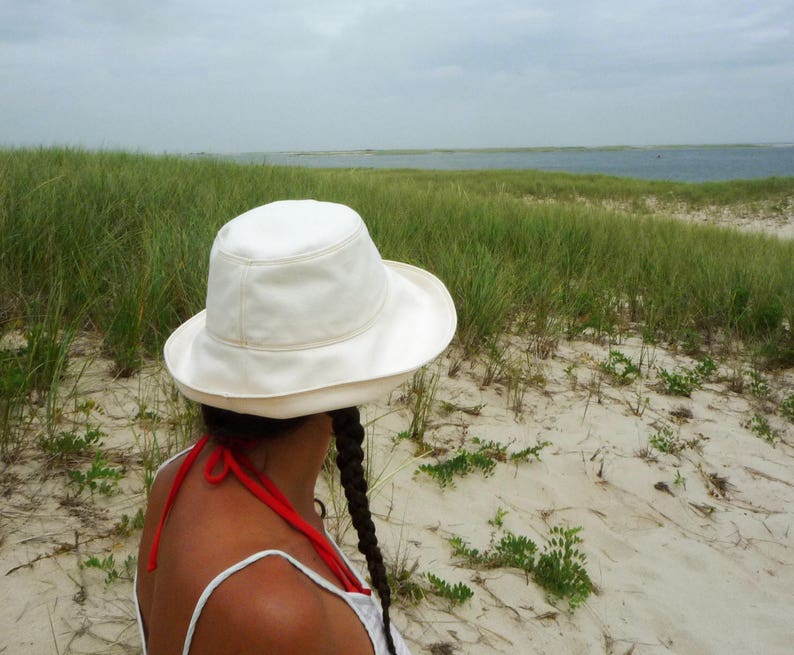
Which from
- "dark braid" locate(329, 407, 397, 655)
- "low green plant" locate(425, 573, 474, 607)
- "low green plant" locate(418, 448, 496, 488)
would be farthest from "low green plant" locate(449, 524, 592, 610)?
"dark braid" locate(329, 407, 397, 655)

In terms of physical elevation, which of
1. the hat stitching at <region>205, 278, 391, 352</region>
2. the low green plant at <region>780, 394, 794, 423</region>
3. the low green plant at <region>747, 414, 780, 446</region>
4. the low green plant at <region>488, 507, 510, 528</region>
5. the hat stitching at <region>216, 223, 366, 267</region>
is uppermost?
the hat stitching at <region>216, 223, 366, 267</region>

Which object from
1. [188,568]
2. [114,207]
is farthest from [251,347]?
[114,207]

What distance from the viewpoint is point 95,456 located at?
2.14 metres

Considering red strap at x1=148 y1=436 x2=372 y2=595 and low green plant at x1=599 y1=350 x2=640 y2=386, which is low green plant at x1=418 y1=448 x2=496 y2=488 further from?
red strap at x1=148 y1=436 x2=372 y2=595

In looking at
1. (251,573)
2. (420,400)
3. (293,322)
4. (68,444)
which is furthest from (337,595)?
(420,400)

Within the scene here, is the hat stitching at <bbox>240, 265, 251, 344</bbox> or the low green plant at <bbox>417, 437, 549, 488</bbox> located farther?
the low green plant at <bbox>417, 437, 549, 488</bbox>

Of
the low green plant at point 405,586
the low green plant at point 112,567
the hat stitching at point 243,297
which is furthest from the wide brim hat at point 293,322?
the low green plant at point 405,586

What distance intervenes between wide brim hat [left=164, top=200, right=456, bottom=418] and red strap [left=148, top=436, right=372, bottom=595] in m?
0.08

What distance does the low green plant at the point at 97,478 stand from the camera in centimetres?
197

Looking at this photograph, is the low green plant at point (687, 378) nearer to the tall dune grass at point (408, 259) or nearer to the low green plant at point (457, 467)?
the tall dune grass at point (408, 259)

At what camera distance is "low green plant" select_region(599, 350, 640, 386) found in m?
3.42

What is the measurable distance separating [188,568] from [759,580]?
2143 millimetres

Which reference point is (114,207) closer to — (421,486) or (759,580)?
(421,486)

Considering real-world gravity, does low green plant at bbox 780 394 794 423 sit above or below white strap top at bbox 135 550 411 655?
below
